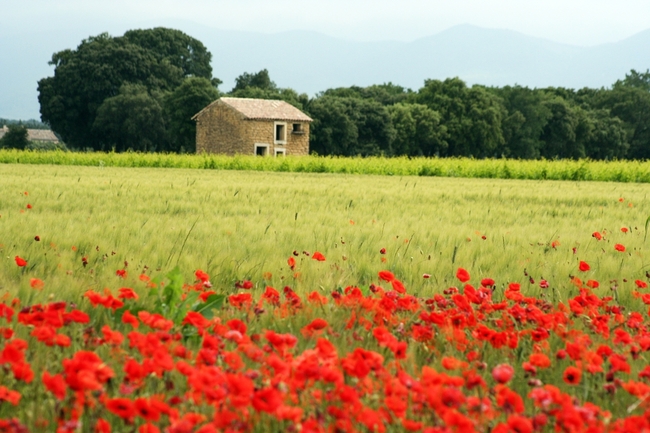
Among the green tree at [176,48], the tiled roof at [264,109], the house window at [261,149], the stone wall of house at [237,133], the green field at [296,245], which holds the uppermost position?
the green tree at [176,48]

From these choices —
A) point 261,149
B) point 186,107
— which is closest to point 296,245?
point 261,149

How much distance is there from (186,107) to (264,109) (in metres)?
7.71

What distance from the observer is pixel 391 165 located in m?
30.1

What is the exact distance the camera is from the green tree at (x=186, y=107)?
56.0m

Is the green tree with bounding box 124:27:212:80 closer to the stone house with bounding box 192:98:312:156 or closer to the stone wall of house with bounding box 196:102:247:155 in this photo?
the stone wall of house with bounding box 196:102:247:155

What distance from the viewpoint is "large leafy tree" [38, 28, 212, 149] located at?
60.2 metres

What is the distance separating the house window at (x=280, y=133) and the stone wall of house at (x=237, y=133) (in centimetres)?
22

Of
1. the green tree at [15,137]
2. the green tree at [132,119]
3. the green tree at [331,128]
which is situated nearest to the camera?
the green tree at [132,119]

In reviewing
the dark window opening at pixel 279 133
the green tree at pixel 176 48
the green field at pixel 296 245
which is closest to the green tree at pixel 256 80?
the green tree at pixel 176 48

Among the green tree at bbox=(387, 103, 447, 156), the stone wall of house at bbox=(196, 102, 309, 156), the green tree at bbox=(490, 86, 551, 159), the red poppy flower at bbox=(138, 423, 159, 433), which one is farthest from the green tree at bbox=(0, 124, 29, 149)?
the red poppy flower at bbox=(138, 423, 159, 433)

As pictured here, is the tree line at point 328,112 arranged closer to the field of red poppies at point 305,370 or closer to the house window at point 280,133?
the house window at point 280,133

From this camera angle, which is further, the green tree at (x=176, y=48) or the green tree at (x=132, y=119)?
the green tree at (x=176, y=48)

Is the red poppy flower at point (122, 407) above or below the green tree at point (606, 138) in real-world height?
below

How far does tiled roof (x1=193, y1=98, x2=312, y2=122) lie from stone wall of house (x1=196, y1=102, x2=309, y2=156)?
34cm
